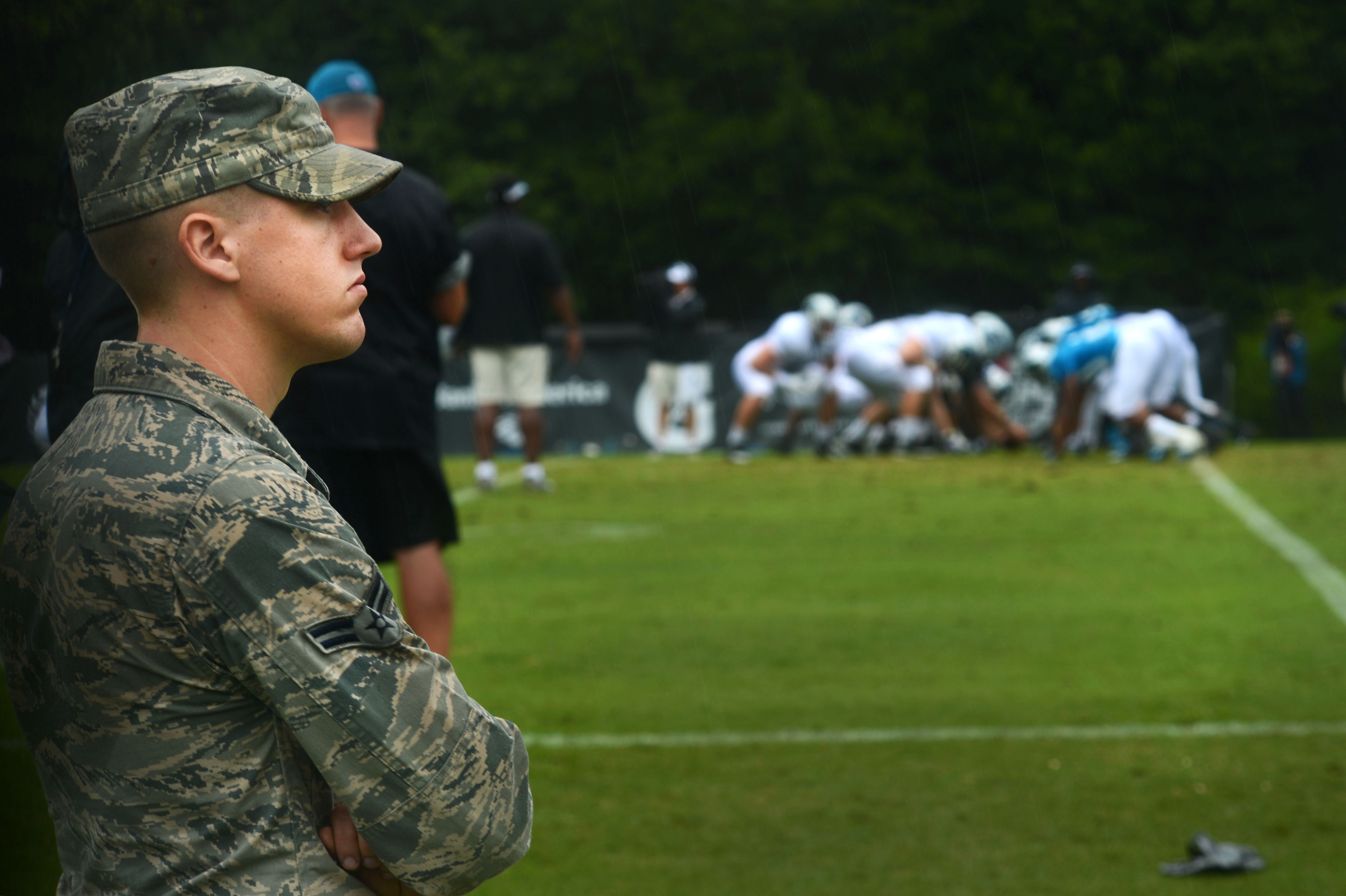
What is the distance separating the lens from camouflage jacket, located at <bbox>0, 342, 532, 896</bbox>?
1398mm

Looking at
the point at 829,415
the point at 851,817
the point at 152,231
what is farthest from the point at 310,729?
the point at 829,415

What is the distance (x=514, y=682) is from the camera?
601cm

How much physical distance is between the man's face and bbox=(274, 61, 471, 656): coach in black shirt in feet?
9.31

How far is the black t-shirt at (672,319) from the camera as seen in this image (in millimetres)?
16969

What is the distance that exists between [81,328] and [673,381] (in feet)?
48.0

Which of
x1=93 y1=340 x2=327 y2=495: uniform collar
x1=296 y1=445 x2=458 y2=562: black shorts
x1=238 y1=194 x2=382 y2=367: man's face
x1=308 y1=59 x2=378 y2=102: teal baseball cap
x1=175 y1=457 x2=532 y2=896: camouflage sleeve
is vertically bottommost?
x1=296 y1=445 x2=458 y2=562: black shorts

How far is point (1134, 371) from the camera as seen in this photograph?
1705 centimetres

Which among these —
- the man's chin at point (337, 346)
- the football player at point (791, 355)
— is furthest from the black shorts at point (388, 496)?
the football player at point (791, 355)

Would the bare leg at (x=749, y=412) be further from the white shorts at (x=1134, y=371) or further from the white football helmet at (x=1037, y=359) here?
the white shorts at (x=1134, y=371)

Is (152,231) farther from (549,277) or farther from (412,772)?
(549,277)

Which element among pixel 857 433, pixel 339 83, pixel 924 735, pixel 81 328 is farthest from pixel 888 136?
pixel 81 328

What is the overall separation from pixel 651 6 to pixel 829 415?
20.6 meters

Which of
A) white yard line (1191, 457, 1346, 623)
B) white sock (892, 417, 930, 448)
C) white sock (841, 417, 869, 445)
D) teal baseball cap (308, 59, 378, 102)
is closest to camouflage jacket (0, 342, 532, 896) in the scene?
teal baseball cap (308, 59, 378, 102)

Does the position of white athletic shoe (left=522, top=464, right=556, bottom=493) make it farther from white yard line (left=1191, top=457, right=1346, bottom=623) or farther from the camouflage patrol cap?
the camouflage patrol cap
